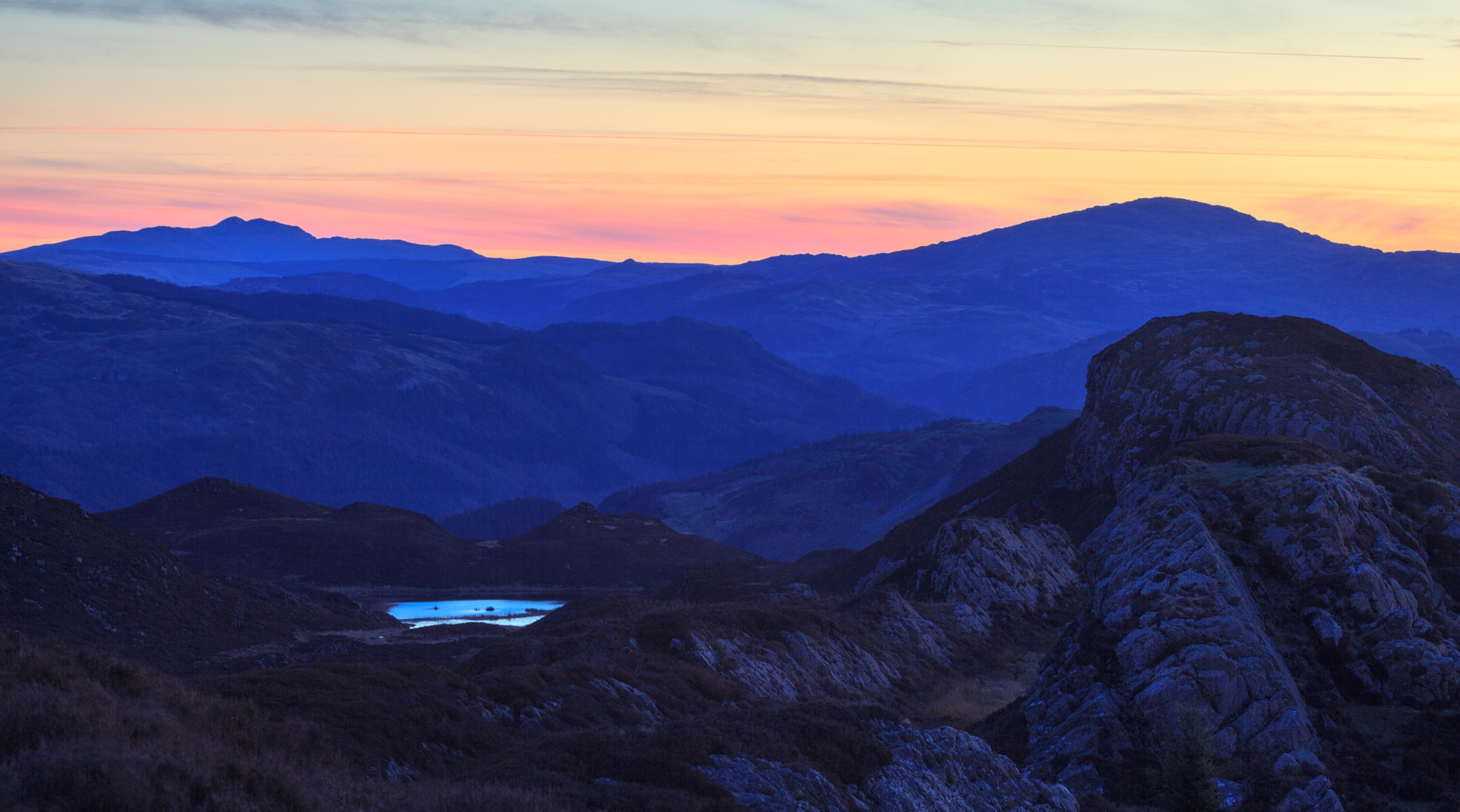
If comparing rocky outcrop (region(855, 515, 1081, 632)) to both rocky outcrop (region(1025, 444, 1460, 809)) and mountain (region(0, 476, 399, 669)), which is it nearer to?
rocky outcrop (region(1025, 444, 1460, 809))

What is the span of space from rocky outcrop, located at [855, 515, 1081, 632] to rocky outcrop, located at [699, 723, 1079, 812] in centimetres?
2838

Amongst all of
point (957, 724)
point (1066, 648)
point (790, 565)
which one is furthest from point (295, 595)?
point (1066, 648)

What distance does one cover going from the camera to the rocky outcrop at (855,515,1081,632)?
185ft

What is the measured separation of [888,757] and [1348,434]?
4663 centimetres

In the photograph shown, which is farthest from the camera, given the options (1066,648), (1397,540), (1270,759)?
(1397,540)

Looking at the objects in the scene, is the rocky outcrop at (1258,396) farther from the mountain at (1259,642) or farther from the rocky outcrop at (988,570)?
the mountain at (1259,642)

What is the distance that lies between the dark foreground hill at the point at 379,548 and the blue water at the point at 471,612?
5819mm

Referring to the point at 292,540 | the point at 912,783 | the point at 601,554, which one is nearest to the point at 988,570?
the point at 912,783

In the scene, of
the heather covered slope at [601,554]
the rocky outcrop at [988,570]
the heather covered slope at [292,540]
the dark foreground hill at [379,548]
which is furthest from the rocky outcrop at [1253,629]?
the heather covered slope at [292,540]

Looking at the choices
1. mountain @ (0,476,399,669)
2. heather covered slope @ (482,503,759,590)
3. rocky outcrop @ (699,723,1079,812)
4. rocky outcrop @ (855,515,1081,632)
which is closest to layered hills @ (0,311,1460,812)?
rocky outcrop @ (699,723,1079,812)

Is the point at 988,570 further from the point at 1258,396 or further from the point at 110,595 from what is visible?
the point at 110,595

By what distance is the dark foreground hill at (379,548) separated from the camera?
122m

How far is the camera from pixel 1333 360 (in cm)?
7138

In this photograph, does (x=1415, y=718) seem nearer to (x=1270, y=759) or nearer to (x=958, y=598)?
(x=1270, y=759)
